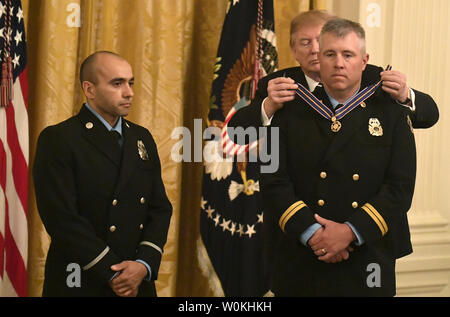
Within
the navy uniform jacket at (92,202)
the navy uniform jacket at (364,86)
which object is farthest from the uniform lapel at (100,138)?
the navy uniform jacket at (364,86)

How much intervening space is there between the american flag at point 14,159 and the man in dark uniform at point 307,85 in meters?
1.05

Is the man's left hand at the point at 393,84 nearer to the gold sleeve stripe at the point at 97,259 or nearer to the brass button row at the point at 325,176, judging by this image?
the brass button row at the point at 325,176

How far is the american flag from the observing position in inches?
105

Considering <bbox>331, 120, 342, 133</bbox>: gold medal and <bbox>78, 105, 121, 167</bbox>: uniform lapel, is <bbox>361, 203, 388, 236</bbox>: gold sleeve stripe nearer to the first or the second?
<bbox>331, 120, 342, 133</bbox>: gold medal

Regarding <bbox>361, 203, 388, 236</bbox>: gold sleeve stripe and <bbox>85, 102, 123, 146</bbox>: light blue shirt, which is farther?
<bbox>85, 102, 123, 146</bbox>: light blue shirt

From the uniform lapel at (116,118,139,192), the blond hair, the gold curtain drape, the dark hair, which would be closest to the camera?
the dark hair

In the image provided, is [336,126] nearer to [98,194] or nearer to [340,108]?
[340,108]

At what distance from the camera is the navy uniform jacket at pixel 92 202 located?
1955 mm

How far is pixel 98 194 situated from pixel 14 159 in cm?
94

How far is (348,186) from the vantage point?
6.38 ft

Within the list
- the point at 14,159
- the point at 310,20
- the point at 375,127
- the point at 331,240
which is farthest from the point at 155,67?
→ the point at 331,240

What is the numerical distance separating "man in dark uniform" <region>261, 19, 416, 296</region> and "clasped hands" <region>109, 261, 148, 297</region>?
0.46 metres

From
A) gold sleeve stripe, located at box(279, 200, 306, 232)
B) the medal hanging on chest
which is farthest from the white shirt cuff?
gold sleeve stripe, located at box(279, 200, 306, 232)

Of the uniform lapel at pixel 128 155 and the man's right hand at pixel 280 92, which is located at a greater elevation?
the man's right hand at pixel 280 92
